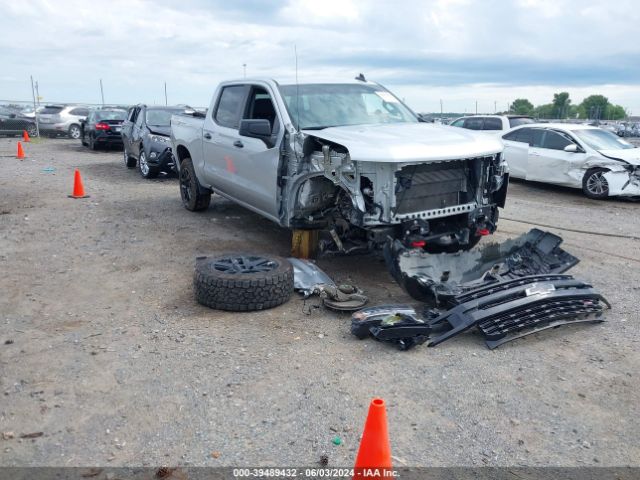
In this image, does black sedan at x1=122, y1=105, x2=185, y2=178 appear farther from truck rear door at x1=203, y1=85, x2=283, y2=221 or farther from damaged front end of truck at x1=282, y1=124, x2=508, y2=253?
damaged front end of truck at x1=282, y1=124, x2=508, y2=253

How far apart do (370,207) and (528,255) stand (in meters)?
1.79

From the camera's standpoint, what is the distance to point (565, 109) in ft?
115

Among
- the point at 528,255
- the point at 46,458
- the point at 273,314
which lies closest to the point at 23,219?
the point at 273,314

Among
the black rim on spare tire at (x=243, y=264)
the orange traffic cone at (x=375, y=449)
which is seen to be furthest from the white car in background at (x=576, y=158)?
the orange traffic cone at (x=375, y=449)

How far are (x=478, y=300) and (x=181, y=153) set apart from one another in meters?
6.12

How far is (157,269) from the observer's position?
6.41 metres

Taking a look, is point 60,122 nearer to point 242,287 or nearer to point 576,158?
point 576,158

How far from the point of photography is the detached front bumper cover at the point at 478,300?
4.46 m

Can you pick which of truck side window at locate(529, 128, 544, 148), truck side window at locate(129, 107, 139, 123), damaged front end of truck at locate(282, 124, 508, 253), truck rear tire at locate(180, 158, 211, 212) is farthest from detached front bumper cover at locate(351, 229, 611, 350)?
truck side window at locate(129, 107, 139, 123)

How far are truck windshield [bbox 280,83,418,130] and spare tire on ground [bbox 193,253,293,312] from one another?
1718 mm

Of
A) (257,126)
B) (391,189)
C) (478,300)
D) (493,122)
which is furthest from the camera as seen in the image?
(493,122)

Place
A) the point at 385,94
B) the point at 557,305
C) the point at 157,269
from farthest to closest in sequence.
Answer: the point at 385,94, the point at 157,269, the point at 557,305

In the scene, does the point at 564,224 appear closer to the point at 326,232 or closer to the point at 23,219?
the point at 326,232

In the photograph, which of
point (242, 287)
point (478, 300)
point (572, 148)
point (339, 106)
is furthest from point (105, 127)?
point (478, 300)
